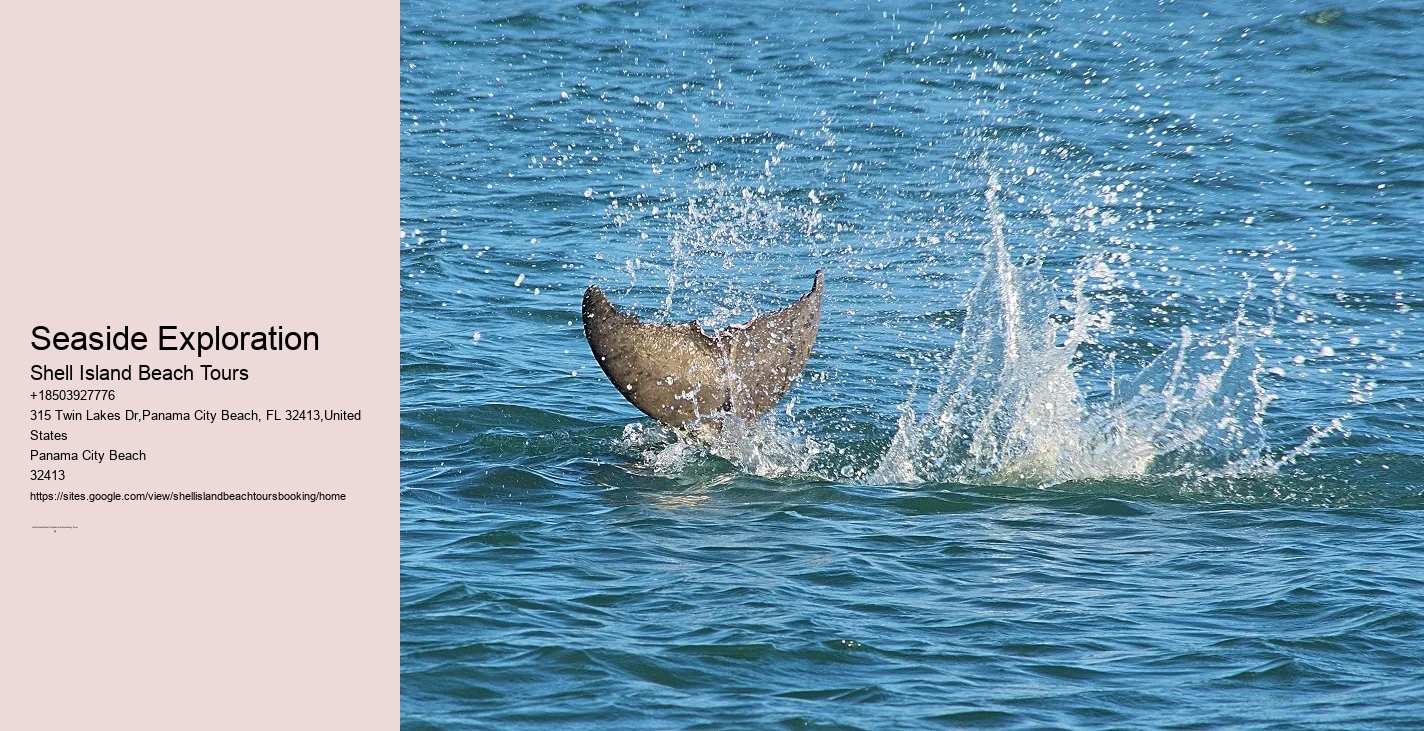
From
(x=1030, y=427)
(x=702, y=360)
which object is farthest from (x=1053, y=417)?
(x=702, y=360)

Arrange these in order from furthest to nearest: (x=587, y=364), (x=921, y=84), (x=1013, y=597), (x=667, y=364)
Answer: (x=921, y=84) < (x=587, y=364) < (x=667, y=364) < (x=1013, y=597)

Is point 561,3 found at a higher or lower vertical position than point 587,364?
higher

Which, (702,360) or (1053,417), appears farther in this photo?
(1053,417)

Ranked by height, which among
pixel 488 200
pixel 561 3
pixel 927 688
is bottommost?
pixel 927 688

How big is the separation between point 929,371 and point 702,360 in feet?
11.8

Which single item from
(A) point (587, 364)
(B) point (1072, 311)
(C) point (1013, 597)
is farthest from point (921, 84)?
(C) point (1013, 597)

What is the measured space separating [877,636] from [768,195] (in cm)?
1110

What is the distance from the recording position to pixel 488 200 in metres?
18.4

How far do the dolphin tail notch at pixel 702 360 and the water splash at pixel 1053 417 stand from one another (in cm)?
95

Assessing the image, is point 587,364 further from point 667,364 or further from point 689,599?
point 689,599

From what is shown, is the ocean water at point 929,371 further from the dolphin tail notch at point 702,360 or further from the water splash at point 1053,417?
the dolphin tail notch at point 702,360

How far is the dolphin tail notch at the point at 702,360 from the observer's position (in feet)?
32.5

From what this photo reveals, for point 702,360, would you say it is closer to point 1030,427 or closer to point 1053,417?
point 1030,427

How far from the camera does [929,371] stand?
13.2 meters
